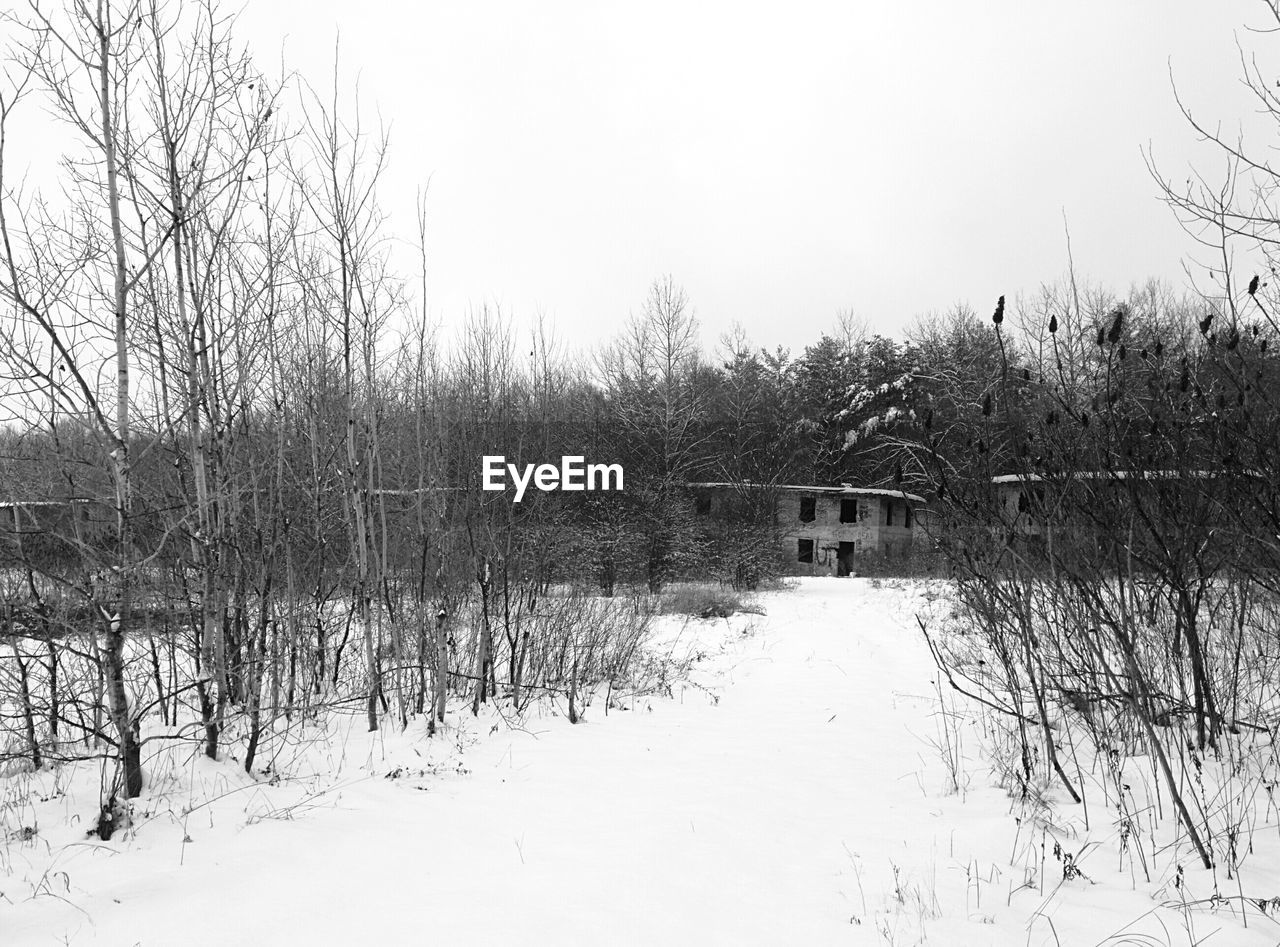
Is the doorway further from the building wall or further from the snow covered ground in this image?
the snow covered ground

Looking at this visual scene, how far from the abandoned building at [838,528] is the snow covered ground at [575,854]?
25653 mm

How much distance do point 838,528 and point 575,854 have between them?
2967 cm

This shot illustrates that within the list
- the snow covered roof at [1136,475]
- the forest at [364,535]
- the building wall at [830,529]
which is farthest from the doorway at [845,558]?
the snow covered roof at [1136,475]

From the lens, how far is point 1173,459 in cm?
485

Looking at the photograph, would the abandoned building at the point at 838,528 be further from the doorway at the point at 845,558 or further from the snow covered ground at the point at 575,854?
the snow covered ground at the point at 575,854

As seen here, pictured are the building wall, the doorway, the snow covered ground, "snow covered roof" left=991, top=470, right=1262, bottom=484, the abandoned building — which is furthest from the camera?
the doorway

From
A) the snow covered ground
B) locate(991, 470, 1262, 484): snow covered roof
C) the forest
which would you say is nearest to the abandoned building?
the forest

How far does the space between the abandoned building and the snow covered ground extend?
2565 cm

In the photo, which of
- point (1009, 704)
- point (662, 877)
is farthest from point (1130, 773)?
point (662, 877)

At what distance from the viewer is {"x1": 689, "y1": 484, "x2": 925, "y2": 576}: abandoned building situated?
31.9 m

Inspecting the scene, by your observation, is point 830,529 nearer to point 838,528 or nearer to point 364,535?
point 838,528

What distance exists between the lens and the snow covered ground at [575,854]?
3.10 metres

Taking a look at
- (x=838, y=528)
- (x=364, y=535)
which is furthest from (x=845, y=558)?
(x=364, y=535)

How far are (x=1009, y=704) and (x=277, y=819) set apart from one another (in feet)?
19.2
